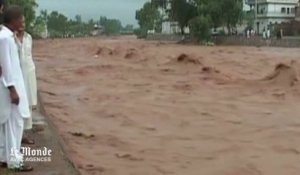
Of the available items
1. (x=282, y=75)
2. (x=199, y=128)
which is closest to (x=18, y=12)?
(x=199, y=128)

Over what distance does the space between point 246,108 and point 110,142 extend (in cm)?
536

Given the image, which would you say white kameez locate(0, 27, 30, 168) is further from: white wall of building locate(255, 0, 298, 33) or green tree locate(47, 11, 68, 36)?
green tree locate(47, 11, 68, 36)

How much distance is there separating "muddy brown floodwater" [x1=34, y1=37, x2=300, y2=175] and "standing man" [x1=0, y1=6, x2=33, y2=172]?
212 cm

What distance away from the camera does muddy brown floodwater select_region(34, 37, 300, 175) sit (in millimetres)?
8656

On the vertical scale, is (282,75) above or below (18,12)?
below

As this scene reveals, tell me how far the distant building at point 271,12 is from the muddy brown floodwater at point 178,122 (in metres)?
59.3

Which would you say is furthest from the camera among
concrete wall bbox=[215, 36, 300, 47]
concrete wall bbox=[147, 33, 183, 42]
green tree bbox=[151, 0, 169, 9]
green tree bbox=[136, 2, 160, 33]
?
green tree bbox=[136, 2, 160, 33]

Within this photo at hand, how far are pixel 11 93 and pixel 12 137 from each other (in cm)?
45

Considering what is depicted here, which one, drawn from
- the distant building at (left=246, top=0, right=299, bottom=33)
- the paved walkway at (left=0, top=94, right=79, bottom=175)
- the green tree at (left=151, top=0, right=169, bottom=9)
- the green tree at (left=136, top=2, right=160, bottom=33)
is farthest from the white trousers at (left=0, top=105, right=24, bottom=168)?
the green tree at (left=136, top=2, right=160, bottom=33)

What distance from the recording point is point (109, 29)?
14900 centimetres

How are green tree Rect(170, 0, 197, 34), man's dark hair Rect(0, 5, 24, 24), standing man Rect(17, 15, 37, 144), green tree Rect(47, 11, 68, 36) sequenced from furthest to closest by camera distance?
green tree Rect(47, 11, 68, 36) → green tree Rect(170, 0, 197, 34) → standing man Rect(17, 15, 37, 144) → man's dark hair Rect(0, 5, 24, 24)

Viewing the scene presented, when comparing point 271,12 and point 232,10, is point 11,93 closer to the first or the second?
point 232,10

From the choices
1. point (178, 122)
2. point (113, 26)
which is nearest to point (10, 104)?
point (178, 122)

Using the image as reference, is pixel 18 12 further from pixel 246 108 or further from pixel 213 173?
pixel 246 108
